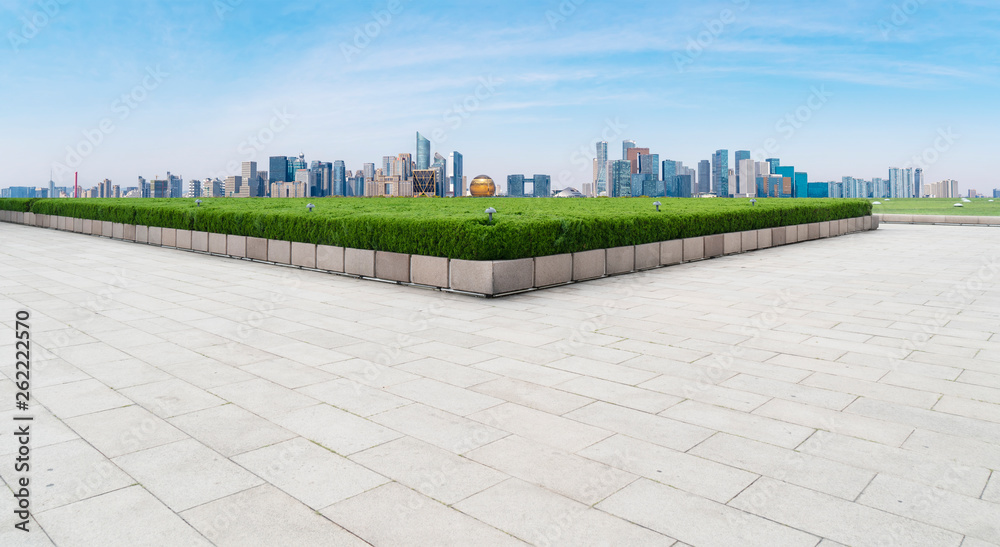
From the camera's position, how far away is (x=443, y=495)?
347cm

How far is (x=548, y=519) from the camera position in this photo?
3.25 metres

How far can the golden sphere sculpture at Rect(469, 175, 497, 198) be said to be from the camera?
221 feet

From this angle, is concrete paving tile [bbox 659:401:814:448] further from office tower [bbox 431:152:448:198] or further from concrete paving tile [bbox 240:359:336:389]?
office tower [bbox 431:152:448:198]

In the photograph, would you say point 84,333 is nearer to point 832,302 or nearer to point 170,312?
point 170,312

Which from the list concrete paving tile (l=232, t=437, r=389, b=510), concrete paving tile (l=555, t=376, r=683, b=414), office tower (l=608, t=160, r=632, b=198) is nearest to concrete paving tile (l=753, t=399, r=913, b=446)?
concrete paving tile (l=555, t=376, r=683, b=414)

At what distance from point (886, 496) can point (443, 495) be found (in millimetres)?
2477

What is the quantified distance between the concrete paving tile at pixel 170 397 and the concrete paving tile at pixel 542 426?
7.14 feet

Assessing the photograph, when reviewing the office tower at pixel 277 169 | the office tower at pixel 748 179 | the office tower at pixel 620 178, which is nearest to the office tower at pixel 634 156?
the office tower at pixel 620 178

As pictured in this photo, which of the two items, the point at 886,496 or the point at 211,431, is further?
the point at 211,431

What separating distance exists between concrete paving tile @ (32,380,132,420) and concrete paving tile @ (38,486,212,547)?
5.37 feet

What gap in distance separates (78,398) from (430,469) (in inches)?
128

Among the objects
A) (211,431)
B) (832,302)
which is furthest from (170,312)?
(832,302)

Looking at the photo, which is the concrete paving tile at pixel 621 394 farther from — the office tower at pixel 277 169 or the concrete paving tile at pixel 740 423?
the office tower at pixel 277 169

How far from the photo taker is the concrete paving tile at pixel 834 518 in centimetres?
308
